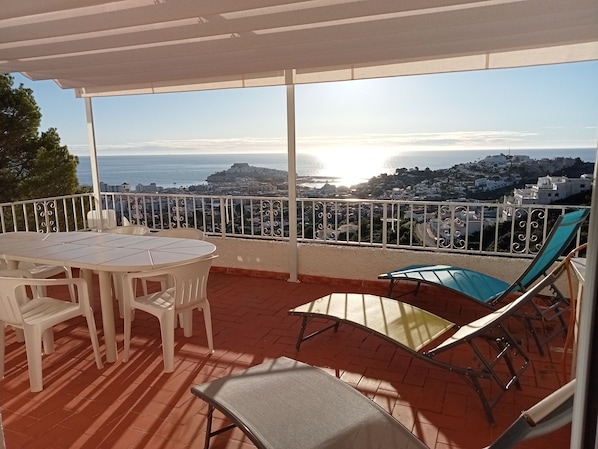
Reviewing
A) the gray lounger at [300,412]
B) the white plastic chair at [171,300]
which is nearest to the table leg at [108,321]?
the white plastic chair at [171,300]

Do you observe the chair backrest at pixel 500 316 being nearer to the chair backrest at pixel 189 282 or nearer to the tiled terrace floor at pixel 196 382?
the tiled terrace floor at pixel 196 382

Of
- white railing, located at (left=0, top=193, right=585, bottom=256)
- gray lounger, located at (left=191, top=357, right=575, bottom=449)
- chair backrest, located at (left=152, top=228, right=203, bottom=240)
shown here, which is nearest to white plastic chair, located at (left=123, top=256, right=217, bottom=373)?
gray lounger, located at (left=191, top=357, right=575, bottom=449)

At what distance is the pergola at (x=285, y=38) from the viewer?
296cm

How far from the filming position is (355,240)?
5.75 m

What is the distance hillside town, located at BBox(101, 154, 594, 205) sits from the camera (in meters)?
5.00

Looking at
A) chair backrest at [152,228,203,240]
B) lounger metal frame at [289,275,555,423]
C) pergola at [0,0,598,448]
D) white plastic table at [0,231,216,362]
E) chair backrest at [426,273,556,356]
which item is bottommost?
lounger metal frame at [289,275,555,423]

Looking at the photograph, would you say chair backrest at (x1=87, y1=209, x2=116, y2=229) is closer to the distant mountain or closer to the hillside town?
Answer: the hillside town

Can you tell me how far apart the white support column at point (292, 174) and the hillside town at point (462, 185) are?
18.2 inches

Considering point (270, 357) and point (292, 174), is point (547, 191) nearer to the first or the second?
point (292, 174)

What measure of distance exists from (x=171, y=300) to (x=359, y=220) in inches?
111

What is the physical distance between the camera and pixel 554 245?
3545mm

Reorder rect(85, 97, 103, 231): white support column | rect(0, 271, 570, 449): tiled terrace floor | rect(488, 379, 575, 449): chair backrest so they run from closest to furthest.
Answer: rect(488, 379, 575, 449): chair backrest → rect(0, 271, 570, 449): tiled terrace floor → rect(85, 97, 103, 231): white support column

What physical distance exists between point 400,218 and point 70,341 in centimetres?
387

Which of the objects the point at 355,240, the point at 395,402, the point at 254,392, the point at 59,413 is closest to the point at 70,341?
the point at 59,413
